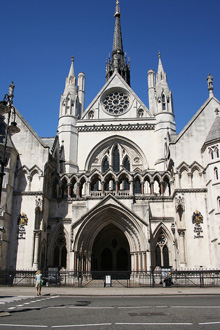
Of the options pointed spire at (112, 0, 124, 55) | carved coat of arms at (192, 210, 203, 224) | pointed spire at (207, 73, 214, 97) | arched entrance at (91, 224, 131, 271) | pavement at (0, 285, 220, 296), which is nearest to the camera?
pavement at (0, 285, 220, 296)

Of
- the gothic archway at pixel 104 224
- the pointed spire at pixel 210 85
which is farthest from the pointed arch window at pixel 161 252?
the pointed spire at pixel 210 85

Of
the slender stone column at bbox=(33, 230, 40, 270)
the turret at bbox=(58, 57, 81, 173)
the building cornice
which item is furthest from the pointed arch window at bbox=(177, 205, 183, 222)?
the turret at bbox=(58, 57, 81, 173)

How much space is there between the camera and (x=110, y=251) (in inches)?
1116

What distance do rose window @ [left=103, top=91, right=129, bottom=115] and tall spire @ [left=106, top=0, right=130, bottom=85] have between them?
11.8m

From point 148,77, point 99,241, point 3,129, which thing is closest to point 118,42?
point 148,77

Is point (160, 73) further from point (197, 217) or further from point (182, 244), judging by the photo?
point (182, 244)

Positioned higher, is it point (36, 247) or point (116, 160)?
point (116, 160)

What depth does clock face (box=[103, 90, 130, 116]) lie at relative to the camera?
118ft

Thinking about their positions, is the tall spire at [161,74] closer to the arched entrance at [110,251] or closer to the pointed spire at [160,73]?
the pointed spire at [160,73]

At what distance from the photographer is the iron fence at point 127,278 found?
21.5 m

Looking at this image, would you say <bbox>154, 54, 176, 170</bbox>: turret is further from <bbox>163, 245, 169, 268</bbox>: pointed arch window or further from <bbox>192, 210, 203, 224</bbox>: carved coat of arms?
<bbox>163, 245, 169, 268</bbox>: pointed arch window

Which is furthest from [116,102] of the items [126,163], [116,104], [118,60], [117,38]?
[117,38]

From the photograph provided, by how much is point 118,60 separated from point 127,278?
3713cm

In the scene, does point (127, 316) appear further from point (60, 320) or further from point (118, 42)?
point (118, 42)
